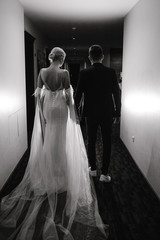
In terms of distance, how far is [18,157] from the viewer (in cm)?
388

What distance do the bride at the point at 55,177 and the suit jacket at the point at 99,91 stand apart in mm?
188

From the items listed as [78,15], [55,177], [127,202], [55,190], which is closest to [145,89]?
[127,202]

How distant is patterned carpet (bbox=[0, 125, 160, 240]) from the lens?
214cm

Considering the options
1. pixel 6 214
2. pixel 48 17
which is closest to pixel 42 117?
pixel 6 214

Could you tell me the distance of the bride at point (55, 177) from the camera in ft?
7.20

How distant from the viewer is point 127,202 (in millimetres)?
2678

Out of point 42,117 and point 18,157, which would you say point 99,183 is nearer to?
point 42,117

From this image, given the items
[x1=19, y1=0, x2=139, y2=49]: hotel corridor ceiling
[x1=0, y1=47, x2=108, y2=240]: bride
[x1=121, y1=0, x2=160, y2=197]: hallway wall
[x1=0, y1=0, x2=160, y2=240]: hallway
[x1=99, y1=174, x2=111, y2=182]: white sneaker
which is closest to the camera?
[x1=0, y1=47, x2=108, y2=240]: bride

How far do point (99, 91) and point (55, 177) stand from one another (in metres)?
1.11

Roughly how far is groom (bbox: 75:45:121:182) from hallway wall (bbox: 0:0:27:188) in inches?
34.7

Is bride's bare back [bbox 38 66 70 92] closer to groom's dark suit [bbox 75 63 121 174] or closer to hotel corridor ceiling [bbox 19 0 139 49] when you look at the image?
groom's dark suit [bbox 75 63 121 174]

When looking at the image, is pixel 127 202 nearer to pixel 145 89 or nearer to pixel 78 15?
pixel 145 89

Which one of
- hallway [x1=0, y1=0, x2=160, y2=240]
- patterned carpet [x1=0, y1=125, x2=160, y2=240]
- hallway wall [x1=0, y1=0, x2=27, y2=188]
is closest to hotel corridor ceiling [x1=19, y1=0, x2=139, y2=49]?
hallway [x1=0, y1=0, x2=160, y2=240]

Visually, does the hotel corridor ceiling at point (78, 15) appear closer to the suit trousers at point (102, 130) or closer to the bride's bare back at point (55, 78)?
the bride's bare back at point (55, 78)
